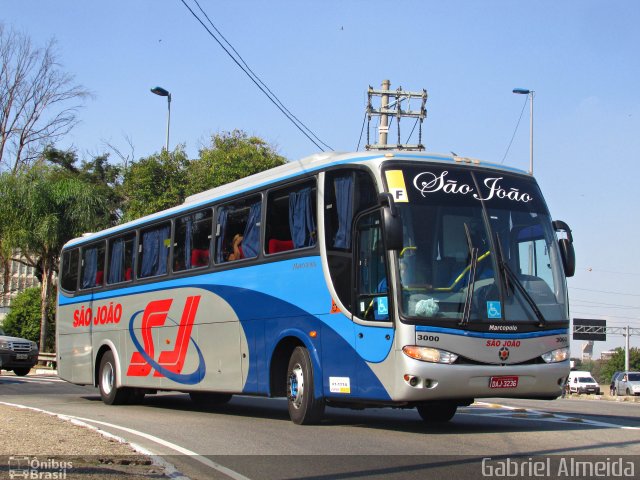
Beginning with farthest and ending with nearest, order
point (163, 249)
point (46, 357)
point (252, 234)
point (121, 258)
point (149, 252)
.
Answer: point (46, 357) < point (121, 258) < point (149, 252) < point (163, 249) < point (252, 234)

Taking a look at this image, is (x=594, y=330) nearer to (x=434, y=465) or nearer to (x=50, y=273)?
(x=50, y=273)

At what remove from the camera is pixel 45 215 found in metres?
43.0

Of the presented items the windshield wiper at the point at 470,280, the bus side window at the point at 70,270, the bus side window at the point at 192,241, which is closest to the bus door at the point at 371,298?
the windshield wiper at the point at 470,280

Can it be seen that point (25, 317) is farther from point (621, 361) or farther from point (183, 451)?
point (621, 361)

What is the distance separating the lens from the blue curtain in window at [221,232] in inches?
590

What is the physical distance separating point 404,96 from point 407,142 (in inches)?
75.6

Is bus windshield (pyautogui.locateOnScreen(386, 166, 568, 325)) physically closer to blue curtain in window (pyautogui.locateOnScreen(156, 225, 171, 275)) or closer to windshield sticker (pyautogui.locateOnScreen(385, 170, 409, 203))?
windshield sticker (pyautogui.locateOnScreen(385, 170, 409, 203))

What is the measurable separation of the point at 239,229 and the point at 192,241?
1756 millimetres

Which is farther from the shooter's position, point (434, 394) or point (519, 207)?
point (519, 207)

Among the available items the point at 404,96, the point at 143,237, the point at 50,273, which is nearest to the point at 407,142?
the point at 404,96

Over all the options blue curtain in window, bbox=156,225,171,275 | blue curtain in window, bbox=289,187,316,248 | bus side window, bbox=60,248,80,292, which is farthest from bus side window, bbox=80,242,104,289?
blue curtain in window, bbox=289,187,316,248

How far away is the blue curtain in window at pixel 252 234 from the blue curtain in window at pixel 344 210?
2111 millimetres

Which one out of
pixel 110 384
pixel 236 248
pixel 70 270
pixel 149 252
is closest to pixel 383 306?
pixel 236 248

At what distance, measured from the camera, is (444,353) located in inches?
428
